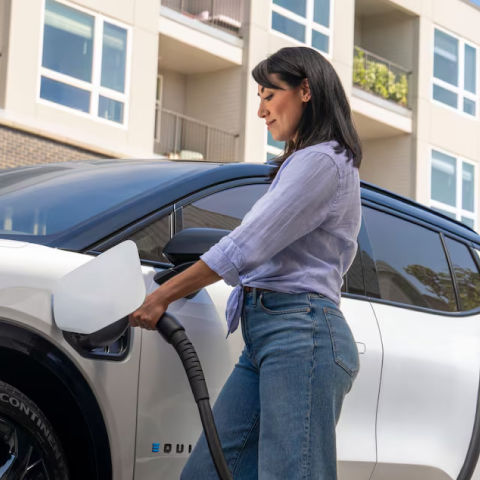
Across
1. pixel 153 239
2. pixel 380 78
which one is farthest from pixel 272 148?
pixel 153 239

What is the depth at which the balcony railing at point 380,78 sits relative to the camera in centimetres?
2359

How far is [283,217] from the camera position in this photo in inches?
99.4

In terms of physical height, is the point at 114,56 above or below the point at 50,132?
above

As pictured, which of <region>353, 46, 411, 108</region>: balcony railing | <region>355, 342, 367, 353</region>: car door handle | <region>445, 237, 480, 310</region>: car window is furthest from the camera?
<region>353, 46, 411, 108</region>: balcony railing

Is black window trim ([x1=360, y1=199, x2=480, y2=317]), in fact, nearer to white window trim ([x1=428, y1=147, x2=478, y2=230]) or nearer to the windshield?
the windshield

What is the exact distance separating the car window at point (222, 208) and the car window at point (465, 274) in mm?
1164

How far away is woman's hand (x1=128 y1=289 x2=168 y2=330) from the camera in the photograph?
251 centimetres

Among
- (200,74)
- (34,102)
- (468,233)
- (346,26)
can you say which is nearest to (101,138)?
(34,102)

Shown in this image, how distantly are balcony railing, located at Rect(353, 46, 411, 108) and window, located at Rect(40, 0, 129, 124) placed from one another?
7.73 metres

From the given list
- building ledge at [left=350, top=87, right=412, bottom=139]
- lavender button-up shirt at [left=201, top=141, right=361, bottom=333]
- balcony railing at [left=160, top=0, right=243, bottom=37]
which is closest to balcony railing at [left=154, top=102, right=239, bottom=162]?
balcony railing at [left=160, top=0, right=243, bottom=37]

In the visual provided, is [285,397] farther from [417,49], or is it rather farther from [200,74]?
[417,49]

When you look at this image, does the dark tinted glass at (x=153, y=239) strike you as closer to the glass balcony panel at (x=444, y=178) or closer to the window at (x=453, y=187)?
the window at (x=453, y=187)

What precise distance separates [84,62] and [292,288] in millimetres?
14853

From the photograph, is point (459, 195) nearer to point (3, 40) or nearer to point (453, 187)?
point (453, 187)
